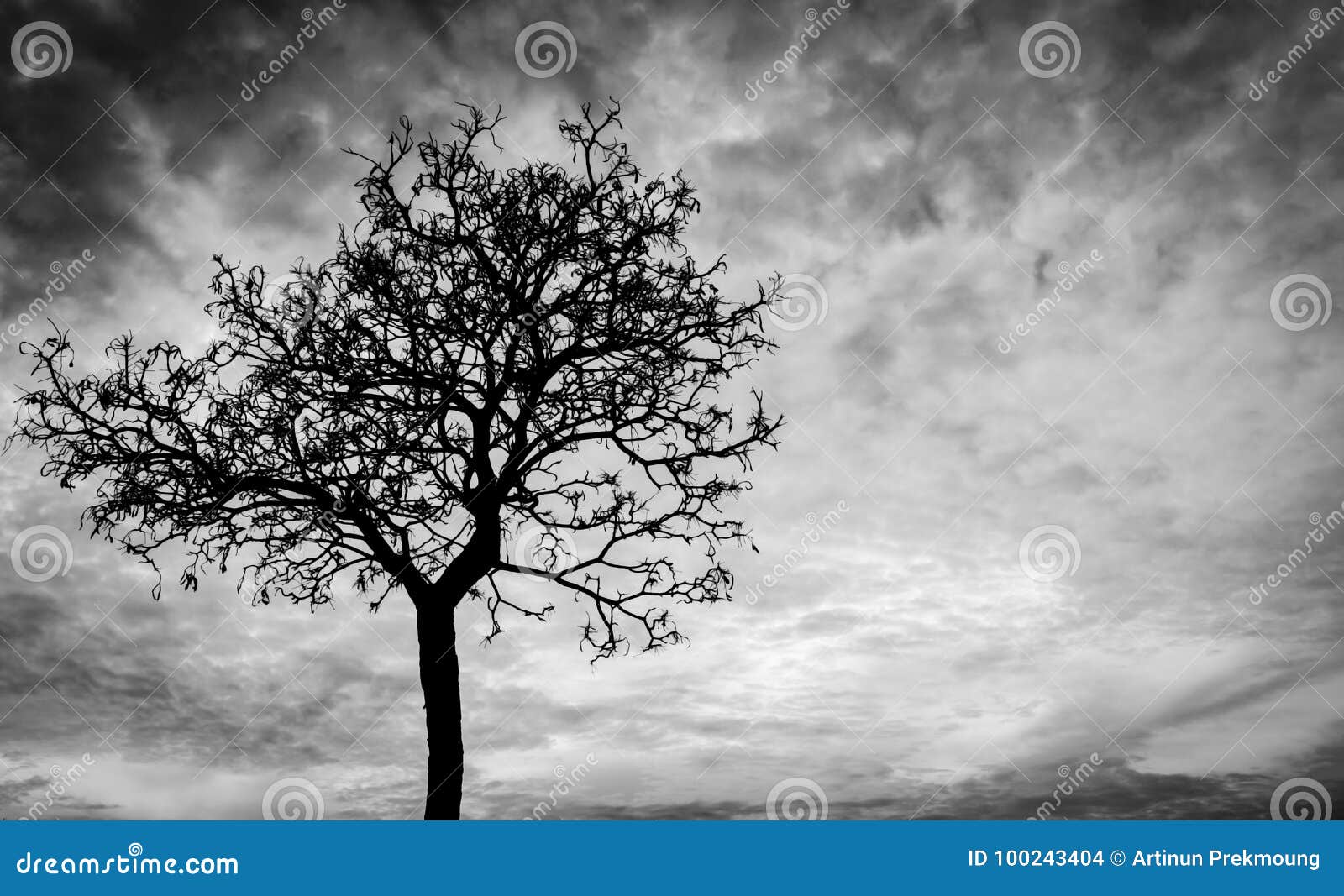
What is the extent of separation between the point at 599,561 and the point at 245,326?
205 inches

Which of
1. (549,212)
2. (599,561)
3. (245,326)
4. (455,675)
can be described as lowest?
(455,675)

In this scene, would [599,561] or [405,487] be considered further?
[599,561]

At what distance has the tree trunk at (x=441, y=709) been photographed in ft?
33.9

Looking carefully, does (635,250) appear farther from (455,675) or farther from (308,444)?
(455,675)

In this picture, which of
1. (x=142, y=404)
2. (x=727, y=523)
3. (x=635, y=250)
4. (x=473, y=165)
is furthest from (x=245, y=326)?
(x=727, y=523)

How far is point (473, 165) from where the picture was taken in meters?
11.6

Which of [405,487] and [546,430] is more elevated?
[546,430]

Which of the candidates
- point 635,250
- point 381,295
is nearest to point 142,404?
point 381,295

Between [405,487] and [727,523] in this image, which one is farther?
[727,523]

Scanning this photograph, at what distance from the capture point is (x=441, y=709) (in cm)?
1073

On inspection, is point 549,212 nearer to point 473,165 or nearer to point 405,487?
point 473,165

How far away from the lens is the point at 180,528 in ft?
37.3

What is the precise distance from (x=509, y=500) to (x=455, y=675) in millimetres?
2178

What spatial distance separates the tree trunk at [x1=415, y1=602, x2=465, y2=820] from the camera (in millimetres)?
10328
